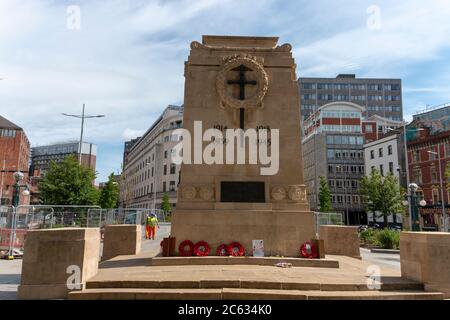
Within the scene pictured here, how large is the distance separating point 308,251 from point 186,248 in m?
4.23

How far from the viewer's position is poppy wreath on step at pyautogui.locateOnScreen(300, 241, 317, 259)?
12.5m

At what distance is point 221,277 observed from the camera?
30.0 ft

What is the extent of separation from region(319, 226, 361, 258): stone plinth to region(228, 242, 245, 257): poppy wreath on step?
17.7 ft

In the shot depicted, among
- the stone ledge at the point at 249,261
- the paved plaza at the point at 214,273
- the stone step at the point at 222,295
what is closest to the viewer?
the stone step at the point at 222,295

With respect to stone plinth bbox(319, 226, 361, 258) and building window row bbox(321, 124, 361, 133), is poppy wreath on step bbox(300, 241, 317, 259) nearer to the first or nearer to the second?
→ stone plinth bbox(319, 226, 361, 258)

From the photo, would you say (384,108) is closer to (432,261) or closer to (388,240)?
(388,240)

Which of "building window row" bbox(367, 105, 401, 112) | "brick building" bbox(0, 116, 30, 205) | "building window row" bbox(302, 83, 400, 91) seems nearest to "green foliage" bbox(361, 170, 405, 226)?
"building window row" bbox(367, 105, 401, 112)

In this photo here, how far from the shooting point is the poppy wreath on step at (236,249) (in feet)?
40.5

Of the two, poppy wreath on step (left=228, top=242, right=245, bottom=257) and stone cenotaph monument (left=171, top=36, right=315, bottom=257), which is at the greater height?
stone cenotaph monument (left=171, top=36, right=315, bottom=257)

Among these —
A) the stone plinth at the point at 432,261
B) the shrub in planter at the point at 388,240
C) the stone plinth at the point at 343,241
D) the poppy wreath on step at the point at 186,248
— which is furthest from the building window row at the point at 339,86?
the stone plinth at the point at 432,261

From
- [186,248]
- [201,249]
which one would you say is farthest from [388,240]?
[186,248]

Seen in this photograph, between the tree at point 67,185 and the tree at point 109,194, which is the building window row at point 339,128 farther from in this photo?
the tree at point 67,185

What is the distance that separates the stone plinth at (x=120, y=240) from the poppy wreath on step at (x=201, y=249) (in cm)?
395
